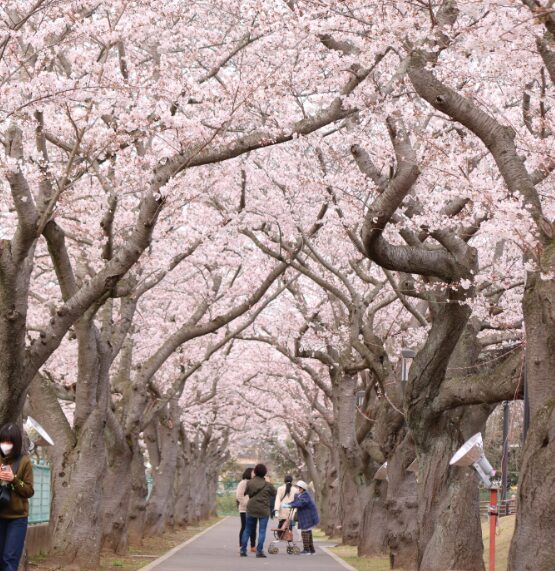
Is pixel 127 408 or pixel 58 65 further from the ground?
pixel 58 65

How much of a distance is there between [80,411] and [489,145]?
842 centimetres

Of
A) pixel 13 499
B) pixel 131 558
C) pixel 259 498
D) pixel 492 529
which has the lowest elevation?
pixel 131 558

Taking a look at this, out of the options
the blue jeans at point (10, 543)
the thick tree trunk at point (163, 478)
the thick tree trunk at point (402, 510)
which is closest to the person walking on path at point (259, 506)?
the thick tree trunk at point (402, 510)

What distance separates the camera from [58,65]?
17094mm

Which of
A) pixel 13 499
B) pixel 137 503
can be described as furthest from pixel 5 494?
pixel 137 503

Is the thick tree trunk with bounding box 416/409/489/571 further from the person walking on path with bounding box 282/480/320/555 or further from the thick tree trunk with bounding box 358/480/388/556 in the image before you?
the person walking on path with bounding box 282/480/320/555

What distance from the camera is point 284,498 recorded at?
2630 centimetres

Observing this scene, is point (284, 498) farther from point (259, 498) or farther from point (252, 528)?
point (259, 498)

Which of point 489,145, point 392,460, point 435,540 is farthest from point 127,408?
point 489,145

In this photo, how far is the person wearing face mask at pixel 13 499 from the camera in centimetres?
926

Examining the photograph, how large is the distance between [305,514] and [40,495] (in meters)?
6.50

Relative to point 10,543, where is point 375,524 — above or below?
Answer: above

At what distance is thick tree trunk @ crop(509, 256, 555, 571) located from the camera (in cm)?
830

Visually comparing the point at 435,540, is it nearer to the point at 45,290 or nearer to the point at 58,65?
the point at 58,65
